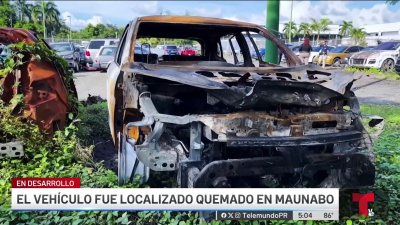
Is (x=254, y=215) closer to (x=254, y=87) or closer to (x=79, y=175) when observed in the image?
(x=254, y=87)

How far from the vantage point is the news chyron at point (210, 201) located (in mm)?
2838

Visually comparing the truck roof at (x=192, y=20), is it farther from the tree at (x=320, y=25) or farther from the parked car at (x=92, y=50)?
the tree at (x=320, y=25)

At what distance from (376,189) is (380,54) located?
1525 cm

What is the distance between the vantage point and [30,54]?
14.6 feet

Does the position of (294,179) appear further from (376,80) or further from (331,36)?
(331,36)

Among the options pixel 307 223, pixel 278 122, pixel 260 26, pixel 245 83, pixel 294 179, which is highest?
pixel 260 26

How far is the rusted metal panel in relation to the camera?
4.23 metres

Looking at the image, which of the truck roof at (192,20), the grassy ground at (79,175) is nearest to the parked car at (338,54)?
the grassy ground at (79,175)

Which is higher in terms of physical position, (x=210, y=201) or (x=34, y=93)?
(x=34, y=93)

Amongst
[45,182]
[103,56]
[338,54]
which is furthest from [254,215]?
[338,54]

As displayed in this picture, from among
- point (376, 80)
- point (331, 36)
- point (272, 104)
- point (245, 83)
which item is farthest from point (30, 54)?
point (331, 36)

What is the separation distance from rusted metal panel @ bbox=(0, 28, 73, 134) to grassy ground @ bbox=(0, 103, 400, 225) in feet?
0.52

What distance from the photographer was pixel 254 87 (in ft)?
9.98

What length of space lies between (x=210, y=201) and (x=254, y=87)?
2.98 feet
